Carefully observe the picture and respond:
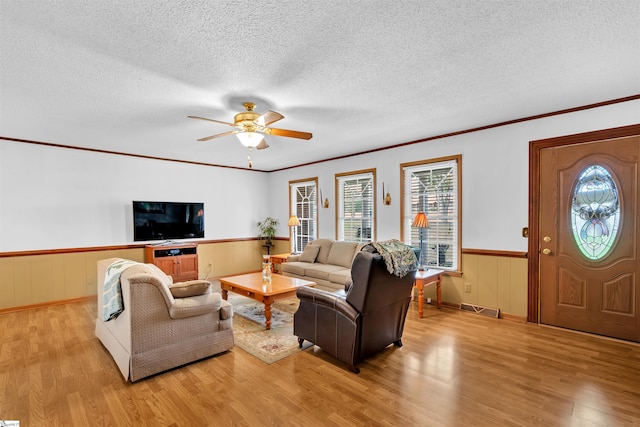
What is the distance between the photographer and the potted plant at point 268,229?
296 inches

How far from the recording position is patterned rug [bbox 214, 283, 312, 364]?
3104mm

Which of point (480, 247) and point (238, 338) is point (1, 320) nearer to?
point (238, 338)

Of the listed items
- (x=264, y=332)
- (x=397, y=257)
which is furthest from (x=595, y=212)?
(x=264, y=332)

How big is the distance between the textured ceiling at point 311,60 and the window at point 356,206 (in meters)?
1.92

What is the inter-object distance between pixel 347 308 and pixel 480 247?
101 inches

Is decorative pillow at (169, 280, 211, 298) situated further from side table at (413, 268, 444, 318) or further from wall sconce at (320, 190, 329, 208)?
wall sconce at (320, 190, 329, 208)

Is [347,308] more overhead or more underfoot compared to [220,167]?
more underfoot

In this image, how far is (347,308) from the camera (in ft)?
8.82

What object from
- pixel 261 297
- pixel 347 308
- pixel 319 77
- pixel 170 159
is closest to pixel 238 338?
pixel 261 297

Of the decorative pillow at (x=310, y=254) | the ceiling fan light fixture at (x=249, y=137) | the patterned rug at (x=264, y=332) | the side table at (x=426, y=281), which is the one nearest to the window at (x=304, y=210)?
the decorative pillow at (x=310, y=254)

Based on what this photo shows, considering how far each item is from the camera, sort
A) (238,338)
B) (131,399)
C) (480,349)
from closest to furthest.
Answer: (131,399)
(480,349)
(238,338)

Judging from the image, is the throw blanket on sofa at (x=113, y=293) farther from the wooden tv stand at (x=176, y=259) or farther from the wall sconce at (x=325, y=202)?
the wall sconce at (x=325, y=202)

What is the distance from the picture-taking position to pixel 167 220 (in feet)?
19.2

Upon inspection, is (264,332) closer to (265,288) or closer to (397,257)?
(265,288)
